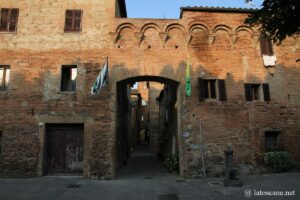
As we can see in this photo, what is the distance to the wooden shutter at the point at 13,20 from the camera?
12.8 m

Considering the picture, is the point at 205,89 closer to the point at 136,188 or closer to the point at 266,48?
the point at 266,48

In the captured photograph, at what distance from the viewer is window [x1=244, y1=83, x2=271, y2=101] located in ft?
42.1

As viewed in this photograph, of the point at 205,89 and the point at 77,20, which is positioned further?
the point at 77,20

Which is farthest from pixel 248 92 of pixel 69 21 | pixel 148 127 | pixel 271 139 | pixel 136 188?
pixel 148 127

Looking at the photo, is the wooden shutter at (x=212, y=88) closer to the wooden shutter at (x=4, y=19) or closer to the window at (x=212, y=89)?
the window at (x=212, y=89)

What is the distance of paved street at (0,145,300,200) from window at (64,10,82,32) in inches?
268

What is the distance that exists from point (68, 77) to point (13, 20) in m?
3.78

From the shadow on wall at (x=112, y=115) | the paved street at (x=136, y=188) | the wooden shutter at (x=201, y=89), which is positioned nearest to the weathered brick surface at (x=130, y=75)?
the shadow on wall at (x=112, y=115)

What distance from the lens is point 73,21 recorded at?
42.6ft

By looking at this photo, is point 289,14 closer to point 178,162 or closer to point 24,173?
point 178,162

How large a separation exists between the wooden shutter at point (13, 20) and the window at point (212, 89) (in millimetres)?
9059

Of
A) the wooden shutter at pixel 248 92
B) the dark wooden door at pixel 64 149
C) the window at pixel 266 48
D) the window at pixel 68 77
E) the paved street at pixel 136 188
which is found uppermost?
the window at pixel 266 48

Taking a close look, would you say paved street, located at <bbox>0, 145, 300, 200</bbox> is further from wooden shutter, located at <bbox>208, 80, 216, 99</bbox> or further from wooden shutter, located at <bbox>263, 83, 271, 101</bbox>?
wooden shutter, located at <bbox>208, 80, 216, 99</bbox>

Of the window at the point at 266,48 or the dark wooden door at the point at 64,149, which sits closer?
the dark wooden door at the point at 64,149
